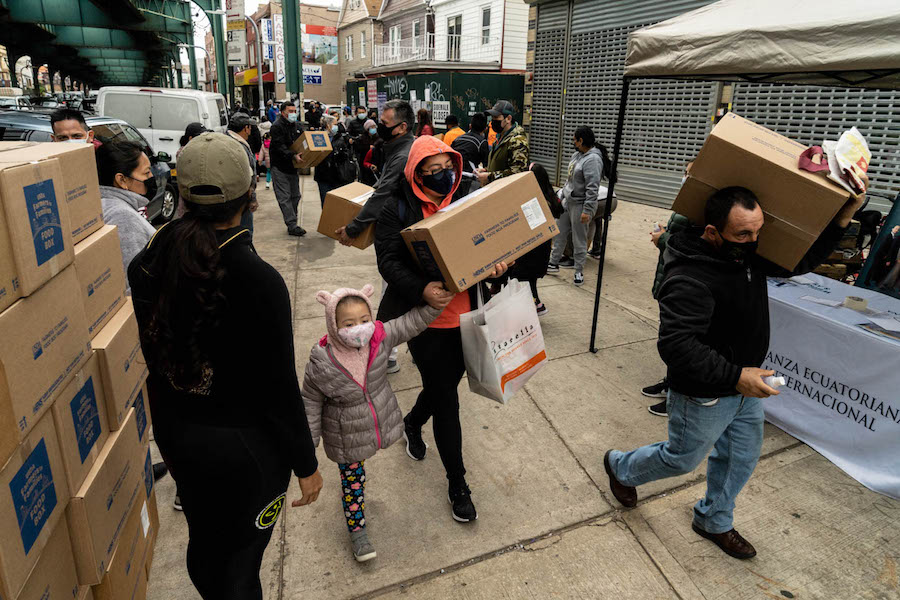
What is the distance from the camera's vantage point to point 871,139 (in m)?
7.99

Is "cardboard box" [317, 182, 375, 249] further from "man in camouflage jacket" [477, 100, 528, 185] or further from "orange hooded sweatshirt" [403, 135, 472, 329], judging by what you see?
"man in camouflage jacket" [477, 100, 528, 185]

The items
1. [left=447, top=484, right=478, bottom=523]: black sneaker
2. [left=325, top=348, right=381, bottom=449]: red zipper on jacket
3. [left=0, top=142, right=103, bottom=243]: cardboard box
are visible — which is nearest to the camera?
[left=0, top=142, right=103, bottom=243]: cardboard box

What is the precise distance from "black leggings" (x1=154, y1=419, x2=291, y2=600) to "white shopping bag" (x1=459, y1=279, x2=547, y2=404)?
1.02 metres

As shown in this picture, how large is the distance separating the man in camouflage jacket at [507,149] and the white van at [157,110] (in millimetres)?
6061

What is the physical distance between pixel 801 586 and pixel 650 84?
10.7 m

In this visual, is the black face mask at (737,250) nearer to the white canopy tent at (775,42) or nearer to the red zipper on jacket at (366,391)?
the white canopy tent at (775,42)

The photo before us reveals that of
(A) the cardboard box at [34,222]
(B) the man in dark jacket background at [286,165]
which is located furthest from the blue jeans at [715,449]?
(B) the man in dark jacket background at [286,165]

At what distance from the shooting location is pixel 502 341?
8.01 ft

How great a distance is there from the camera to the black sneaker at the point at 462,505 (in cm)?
273

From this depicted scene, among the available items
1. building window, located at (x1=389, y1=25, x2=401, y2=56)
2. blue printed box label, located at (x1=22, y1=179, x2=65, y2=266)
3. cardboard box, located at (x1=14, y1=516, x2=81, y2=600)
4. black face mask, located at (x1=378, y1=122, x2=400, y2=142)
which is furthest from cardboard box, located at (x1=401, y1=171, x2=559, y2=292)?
building window, located at (x1=389, y1=25, x2=401, y2=56)

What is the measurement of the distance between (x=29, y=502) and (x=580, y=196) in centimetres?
594

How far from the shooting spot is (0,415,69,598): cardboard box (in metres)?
1.05

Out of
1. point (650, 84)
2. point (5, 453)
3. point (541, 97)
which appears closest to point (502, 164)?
point (5, 453)

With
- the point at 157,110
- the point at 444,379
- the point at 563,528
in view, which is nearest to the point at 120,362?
the point at 444,379
